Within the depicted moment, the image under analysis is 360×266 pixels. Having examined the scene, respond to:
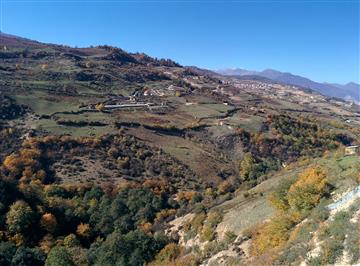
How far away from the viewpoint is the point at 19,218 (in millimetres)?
41812

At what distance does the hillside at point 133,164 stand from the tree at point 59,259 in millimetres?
108

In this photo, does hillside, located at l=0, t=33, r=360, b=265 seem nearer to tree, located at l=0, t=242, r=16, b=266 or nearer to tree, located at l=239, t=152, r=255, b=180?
tree, located at l=0, t=242, r=16, b=266

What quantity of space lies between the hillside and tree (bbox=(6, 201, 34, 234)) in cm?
14

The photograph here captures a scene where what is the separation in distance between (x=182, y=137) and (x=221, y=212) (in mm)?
58042

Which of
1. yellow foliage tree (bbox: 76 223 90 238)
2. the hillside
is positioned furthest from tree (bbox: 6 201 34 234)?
yellow foliage tree (bbox: 76 223 90 238)

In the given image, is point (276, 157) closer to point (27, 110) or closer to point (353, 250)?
point (27, 110)

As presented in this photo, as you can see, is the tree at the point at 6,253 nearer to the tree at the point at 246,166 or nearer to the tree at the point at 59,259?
the tree at the point at 59,259

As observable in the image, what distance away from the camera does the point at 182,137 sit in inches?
3752

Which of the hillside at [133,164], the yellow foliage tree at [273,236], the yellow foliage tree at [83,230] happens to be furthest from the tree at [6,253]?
the yellow foliage tree at [273,236]

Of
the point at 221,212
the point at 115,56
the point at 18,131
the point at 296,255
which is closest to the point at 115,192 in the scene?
the point at 221,212

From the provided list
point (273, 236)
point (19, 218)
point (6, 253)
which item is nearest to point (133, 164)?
point (19, 218)

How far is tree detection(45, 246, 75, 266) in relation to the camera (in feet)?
106

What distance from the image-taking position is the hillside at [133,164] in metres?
34.3

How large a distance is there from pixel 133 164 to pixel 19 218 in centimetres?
3728
